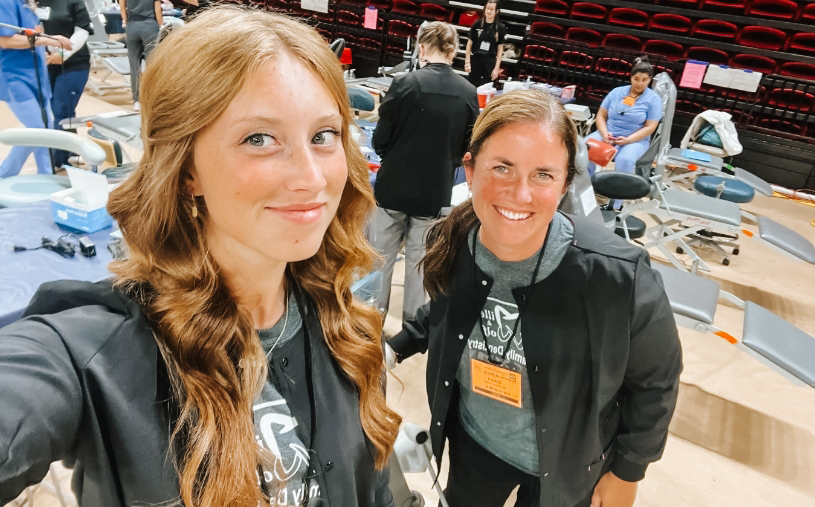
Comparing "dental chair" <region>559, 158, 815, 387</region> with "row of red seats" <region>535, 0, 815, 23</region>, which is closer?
"dental chair" <region>559, 158, 815, 387</region>

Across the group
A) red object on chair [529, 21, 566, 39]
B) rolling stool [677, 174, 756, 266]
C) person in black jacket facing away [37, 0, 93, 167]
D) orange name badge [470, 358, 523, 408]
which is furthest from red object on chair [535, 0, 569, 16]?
orange name badge [470, 358, 523, 408]

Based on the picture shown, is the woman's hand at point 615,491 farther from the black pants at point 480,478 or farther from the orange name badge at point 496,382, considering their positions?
the orange name badge at point 496,382

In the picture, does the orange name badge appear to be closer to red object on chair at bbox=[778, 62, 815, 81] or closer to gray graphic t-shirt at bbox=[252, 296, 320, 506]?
gray graphic t-shirt at bbox=[252, 296, 320, 506]

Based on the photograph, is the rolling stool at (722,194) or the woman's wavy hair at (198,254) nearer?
the woman's wavy hair at (198,254)

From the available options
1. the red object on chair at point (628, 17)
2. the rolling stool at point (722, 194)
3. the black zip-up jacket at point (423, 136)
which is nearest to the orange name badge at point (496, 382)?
the black zip-up jacket at point (423, 136)

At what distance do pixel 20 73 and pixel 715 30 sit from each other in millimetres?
8413

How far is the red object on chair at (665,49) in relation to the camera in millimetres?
7476

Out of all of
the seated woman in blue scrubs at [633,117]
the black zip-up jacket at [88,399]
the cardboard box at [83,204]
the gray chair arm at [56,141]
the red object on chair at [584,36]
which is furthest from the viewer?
the red object on chair at [584,36]

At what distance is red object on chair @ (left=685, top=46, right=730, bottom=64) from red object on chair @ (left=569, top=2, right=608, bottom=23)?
1.47 metres

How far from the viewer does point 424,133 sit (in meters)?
2.70

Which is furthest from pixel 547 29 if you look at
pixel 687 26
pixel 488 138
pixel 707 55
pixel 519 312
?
pixel 519 312

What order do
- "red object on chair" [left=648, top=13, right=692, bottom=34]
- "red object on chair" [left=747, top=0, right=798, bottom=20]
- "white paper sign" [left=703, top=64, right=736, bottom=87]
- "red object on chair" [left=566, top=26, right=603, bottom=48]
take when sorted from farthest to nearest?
"red object on chair" [left=566, top=26, right=603, bottom=48]
"red object on chair" [left=648, top=13, right=692, bottom=34]
"red object on chair" [left=747, top=0, right=798, bottom=20]
"white paper sign" [left=703, top=64, right=736, bottom=87]

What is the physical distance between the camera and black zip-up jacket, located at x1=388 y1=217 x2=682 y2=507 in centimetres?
119

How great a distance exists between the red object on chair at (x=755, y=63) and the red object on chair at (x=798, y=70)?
0.12 metres
